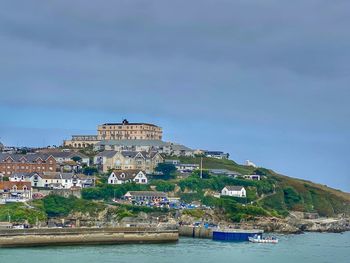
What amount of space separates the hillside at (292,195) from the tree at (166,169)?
11014 mm

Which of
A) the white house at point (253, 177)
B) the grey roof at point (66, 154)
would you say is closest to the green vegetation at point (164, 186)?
the grey roof at point (66, 154)

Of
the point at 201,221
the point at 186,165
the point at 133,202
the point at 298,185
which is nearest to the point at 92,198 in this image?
the point at 133,202

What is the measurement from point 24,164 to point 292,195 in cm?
→ 4221

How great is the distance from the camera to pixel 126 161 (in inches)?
4692

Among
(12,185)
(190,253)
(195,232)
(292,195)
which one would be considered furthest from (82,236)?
(292,195)

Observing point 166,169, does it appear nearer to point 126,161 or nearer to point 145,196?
point 126,161

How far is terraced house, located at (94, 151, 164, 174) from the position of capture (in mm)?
118000

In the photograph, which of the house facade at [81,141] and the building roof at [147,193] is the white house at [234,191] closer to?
the building roof at [147,193]

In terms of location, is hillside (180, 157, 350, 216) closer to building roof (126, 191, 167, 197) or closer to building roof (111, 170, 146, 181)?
building roof (126, 191, 167, 197)

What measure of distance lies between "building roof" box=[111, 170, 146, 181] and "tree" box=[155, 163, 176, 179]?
5.22m

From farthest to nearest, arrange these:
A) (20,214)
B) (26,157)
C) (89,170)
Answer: (89,170) < (26,157) < (20,214)

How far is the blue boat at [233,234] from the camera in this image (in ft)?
279

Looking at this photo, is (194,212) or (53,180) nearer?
(194,212)

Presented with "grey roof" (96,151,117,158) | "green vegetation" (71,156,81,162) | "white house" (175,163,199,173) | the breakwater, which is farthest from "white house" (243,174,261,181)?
the breakwater
